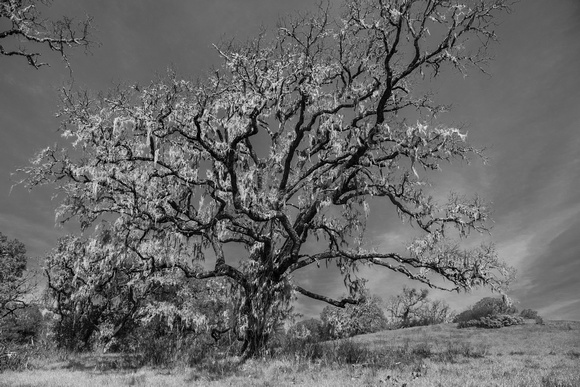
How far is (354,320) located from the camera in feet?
138

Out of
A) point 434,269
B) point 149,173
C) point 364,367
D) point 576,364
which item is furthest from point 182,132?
point 576,364

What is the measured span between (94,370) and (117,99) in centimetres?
971

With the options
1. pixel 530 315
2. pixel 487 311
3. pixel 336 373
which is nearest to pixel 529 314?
pixel 530 315

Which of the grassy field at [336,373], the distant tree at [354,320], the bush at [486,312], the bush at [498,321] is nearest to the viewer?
the grassy field at [336,373]

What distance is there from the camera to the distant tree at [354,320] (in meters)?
19.0

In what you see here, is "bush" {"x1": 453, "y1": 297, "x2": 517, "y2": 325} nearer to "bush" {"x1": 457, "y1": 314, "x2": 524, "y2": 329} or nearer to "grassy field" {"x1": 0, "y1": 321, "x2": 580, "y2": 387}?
"bush" {"x1": 457, "y1": 314, "x2": 524, "y2": 329}

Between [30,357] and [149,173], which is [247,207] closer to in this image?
[149,173]

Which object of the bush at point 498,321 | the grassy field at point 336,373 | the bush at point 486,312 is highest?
the bush at point 486,312

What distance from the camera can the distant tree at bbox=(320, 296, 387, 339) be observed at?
19.0m

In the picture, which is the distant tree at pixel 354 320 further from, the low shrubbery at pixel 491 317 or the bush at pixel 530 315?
the bush at pixel 530 315

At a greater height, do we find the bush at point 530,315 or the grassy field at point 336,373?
the bush at point 530,315

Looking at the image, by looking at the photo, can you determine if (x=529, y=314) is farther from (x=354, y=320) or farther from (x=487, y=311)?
(x=354, y=320)

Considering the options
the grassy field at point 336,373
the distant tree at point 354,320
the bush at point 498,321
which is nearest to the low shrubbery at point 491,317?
the bush at point 498,321

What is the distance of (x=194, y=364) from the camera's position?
12562 millimetres
